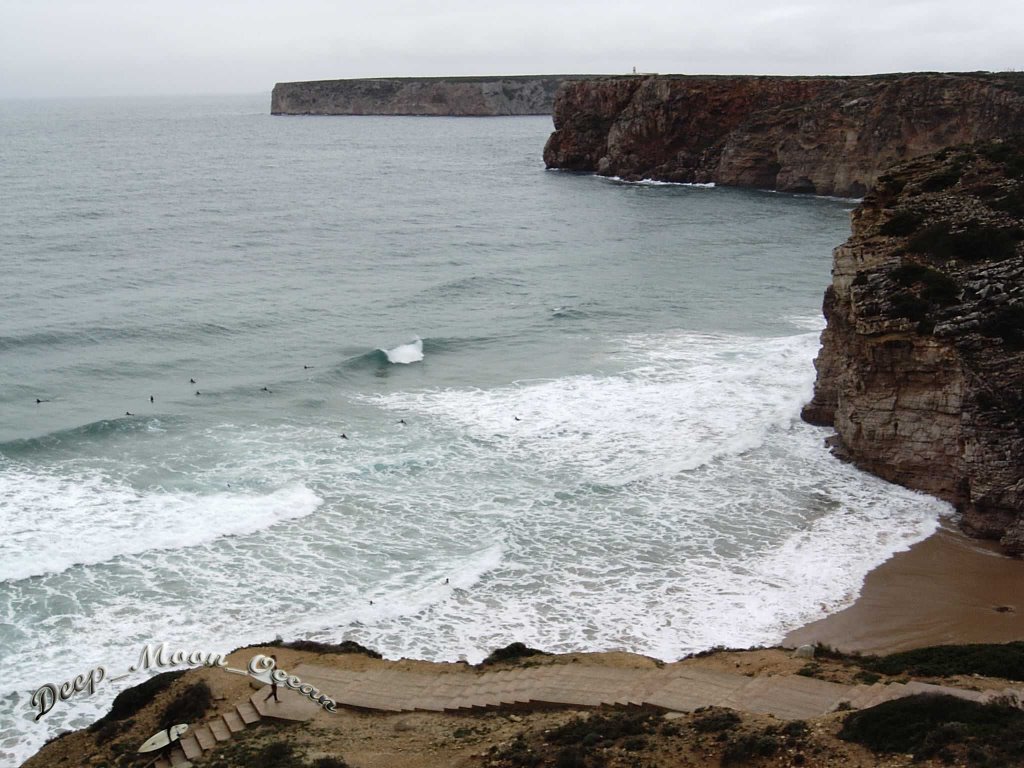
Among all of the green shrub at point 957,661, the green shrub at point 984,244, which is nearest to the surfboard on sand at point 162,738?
the green shrub at point 957,661

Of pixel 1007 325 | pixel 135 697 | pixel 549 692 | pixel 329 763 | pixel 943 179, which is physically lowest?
pixel 135 697

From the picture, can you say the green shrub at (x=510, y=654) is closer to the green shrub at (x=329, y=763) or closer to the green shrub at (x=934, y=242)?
the green shrub at (x=329, y=763)

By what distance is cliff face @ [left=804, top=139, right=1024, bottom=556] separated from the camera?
22938 mm

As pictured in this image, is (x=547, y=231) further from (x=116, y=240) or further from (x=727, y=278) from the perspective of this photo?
(x=116, y=240)

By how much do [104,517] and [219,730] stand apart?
10156mm

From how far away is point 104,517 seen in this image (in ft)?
77.7

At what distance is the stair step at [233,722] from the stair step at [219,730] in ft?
0.19

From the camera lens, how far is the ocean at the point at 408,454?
65.0 feet

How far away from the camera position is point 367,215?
235 ft

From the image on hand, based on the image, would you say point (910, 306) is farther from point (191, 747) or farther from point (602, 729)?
point (191, 747)

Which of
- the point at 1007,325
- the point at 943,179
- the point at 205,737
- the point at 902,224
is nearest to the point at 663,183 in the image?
the point at 943,179

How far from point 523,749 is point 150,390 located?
22963 millimetres

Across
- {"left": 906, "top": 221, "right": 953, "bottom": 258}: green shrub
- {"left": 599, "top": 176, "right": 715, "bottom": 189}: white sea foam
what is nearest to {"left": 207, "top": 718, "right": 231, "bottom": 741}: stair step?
{"left": 906, "top": 221, "right": 953, "bottom": 258}: green shrub

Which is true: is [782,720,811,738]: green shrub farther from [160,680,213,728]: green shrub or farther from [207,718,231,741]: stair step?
[160,680,213,728]: green shrub
